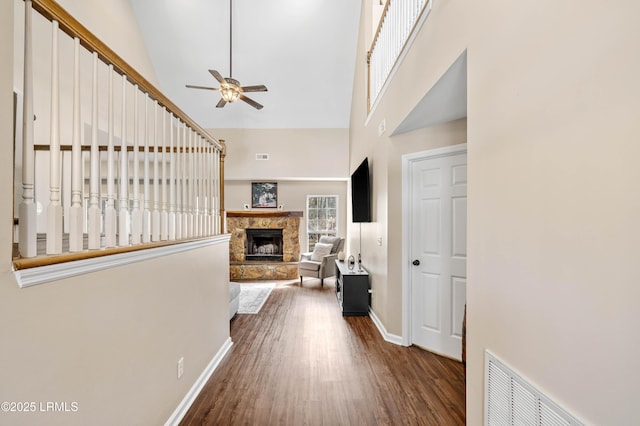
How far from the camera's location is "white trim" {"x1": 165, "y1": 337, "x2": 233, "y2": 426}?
1970mm

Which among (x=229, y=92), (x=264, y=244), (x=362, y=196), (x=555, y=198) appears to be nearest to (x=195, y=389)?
(x=555, y=198)

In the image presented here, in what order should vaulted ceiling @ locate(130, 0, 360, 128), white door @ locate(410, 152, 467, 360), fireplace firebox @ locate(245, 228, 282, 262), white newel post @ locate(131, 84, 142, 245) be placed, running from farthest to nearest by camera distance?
fireplace firebox @ locate(245, 228, 282, 262), vaulted ceiling @ locate(130, 0, 360, 128), white door @ locate(410, 152, 467, 360), white newel post @ locate(131, 84, 142, 245)

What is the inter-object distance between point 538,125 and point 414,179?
6.73ft

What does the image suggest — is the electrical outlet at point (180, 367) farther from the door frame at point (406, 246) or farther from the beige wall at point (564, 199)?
the door frame at point (406, 246)

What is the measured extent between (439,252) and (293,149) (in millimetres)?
4769

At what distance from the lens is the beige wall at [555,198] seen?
2.76 feet

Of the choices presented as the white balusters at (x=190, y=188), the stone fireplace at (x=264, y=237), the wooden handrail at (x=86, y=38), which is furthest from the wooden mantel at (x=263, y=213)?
the wooden handrail at (x=86, y=38)

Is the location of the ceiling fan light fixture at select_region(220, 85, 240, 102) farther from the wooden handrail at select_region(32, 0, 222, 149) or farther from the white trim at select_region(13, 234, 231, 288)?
the white trim at select_region(13, 234, 231, 288)

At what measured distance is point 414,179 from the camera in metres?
3.18

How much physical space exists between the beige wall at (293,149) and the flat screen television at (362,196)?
8.14ft

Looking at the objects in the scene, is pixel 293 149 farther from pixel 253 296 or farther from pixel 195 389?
pixel 195 389

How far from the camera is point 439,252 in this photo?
301 centimetres

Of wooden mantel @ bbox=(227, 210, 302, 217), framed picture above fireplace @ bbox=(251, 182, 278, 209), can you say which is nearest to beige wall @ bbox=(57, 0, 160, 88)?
framed picture above fireplace @ bbox=(251, 182, 278, 209)

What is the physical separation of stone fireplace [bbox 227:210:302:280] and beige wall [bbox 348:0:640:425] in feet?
19.3
